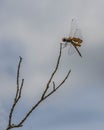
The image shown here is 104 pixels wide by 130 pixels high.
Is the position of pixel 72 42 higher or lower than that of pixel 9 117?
higher

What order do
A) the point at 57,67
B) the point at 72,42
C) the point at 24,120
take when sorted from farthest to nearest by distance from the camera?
the point at 72,42, the point at 57,67, the point at 24,120

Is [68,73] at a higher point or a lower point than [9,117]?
higher

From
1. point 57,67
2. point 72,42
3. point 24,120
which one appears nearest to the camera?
point 24,120

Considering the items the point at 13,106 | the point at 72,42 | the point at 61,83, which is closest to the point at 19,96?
the point at 13,106

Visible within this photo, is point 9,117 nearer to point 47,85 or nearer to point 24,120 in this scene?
point 24,120

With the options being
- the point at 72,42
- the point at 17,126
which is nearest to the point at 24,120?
the point at 17,126

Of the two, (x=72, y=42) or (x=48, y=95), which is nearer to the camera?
→ (x=48, y=95)

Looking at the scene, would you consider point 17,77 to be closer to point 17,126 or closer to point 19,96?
point 19,96

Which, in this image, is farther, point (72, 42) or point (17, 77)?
point (72, 42)
